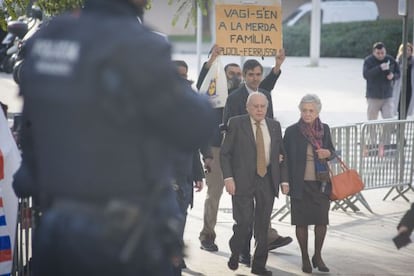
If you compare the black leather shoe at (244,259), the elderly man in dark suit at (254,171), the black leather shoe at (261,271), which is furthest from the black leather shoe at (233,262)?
the black leather shoe at (244,259)

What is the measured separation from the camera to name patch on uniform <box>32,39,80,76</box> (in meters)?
4.07

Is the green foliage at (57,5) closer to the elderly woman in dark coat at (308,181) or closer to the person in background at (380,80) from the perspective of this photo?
the elderly woman in dark coat at (308,181)

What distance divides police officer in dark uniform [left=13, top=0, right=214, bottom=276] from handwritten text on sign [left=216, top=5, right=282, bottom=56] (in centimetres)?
654

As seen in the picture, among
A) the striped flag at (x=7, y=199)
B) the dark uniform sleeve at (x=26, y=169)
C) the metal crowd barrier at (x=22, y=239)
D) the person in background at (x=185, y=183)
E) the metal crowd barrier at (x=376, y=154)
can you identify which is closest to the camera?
the dark uniform sleeve at (x=26, y=169)

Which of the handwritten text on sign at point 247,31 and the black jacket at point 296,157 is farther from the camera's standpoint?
the handwritten text on sign at point 247,31

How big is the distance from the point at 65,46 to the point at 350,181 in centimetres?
585

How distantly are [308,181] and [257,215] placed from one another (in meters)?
0.57

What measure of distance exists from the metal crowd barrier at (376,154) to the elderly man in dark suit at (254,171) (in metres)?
2.38

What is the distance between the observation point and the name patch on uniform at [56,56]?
4.07 m

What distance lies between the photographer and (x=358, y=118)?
67.9ft

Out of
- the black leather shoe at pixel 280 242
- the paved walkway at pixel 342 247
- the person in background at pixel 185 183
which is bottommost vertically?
the paved walkway at pixel 342 247

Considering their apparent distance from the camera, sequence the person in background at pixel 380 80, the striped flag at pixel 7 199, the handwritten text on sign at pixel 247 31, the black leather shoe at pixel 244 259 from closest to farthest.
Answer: the striped flag at pixel 7 199 < the black leather shoe at pixel 244 259 < the handwritten text on sign at pixel 247 31 < the person in background at pixel 380 80

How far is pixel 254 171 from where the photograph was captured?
9.12 m

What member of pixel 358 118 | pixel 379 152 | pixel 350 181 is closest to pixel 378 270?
pixel 350 181
